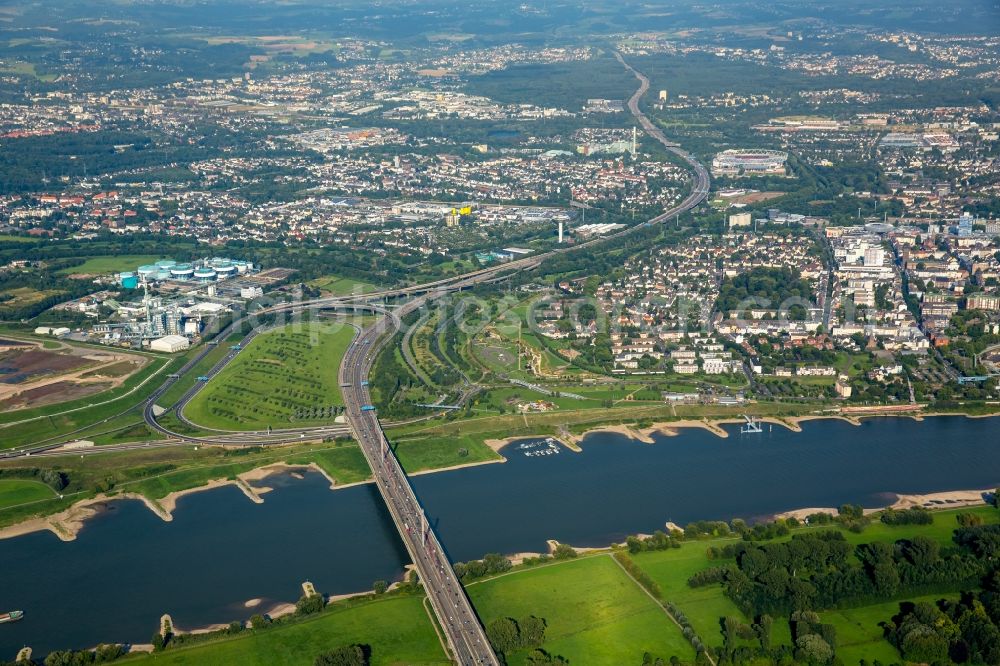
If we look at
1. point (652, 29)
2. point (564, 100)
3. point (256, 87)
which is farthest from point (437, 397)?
point (652, 29)

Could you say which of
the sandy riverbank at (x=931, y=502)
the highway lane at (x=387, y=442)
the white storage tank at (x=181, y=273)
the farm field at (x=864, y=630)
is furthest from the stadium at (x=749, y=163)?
the farm field at (x=864, y=630)

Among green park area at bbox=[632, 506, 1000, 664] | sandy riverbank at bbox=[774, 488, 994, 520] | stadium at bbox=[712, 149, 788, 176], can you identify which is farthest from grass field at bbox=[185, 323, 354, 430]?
stadium at bbox=[712, 149, 788, 176]

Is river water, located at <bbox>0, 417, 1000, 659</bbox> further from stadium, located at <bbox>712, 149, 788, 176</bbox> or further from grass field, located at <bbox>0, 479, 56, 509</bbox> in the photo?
stadium, located at <bbox>712, 149, 788, 176</bbox>

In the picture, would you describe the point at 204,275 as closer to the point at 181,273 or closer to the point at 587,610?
the point at 181,273

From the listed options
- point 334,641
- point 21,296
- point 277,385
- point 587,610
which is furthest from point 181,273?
point 587,610

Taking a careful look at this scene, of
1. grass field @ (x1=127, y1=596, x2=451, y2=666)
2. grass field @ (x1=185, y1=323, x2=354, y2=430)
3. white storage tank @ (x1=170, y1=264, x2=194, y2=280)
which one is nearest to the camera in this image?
grass field @ (x1=127, y1=596, x2=451, y2=666)

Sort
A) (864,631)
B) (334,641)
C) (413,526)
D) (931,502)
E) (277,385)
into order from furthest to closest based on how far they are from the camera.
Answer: (277,385) < (931,502) < (413,526) < (864,631) < (334,641)
